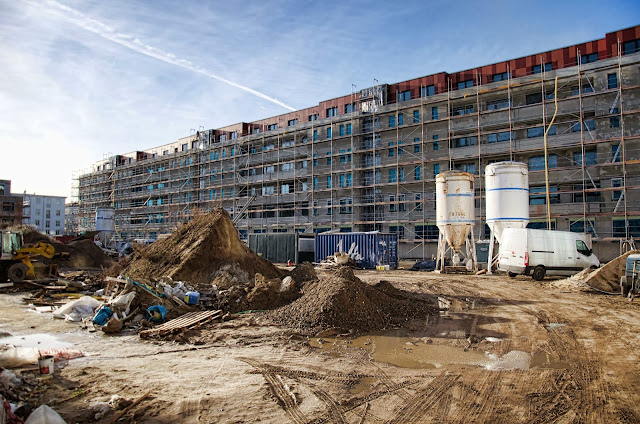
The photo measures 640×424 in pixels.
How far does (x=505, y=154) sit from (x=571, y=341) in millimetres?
27616

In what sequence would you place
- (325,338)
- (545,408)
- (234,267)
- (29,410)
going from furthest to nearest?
(234,267), (325,338), (545,408), (29,410)

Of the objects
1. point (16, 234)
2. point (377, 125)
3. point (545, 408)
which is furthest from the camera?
point (377, 125)

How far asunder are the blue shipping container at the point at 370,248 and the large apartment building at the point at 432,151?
22.8 feet

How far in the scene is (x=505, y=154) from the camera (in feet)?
107

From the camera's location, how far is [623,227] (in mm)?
28047

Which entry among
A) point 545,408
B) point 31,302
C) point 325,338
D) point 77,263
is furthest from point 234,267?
point 77,263

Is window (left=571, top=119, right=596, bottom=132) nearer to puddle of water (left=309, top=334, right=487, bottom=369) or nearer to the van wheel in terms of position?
the van wheel

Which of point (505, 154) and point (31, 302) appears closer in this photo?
point (31, 302)

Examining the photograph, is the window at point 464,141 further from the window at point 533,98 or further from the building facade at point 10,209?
the building facade at point 10,209

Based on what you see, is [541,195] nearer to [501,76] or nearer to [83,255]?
[501,76]

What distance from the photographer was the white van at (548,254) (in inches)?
736

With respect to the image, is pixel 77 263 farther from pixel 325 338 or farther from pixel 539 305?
pixel 539 305

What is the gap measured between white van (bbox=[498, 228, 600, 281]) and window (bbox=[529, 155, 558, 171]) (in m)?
14.2

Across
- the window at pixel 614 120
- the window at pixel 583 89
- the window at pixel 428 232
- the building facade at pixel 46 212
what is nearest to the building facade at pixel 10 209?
the building facade at pixel 46 212
